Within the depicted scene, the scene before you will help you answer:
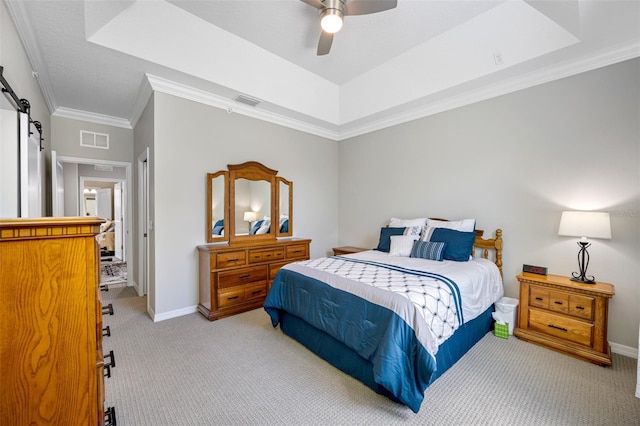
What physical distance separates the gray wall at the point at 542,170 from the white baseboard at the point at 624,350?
4 cm

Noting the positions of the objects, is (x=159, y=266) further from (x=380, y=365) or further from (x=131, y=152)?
(x=380, y=365)

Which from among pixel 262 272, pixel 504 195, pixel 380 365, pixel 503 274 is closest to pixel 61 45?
pixel 262 272

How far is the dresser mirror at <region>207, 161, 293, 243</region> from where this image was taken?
3703 millimetres

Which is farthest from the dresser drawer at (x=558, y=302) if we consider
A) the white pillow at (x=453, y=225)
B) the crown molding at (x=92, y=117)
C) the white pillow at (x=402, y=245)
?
→ the crown molding at (x=92, y=117)

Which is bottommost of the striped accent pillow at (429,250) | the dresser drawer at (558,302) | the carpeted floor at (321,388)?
the carpeted floor at (321,388)

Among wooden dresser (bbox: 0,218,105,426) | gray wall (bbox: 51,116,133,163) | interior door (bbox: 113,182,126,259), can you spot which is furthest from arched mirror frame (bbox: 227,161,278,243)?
interior door (bbox: 113,182,126,259)

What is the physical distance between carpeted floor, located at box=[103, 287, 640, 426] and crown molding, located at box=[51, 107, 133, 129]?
320 cm

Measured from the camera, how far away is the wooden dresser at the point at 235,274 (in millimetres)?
3322

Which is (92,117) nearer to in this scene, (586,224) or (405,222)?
(405,222)

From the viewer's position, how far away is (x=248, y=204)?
398cm

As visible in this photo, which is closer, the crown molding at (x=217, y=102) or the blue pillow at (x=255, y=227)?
the crown molding at (x=217, y=102)

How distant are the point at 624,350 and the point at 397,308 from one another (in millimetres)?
2374

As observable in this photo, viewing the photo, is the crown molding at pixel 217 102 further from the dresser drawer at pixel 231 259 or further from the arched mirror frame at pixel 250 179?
the dresser drawer at pixel 231 259

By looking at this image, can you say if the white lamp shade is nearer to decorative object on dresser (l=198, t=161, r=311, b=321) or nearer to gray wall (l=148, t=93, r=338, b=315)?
decorative object on dresser (l=198, t=161, r=311, b=321)
